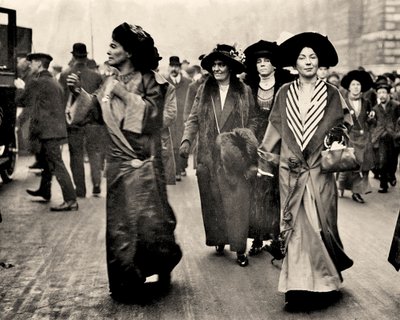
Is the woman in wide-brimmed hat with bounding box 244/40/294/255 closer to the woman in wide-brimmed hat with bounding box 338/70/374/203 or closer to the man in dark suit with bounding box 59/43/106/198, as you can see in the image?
the woman in wide-brimmed hat with bounding box 338/70/374/203

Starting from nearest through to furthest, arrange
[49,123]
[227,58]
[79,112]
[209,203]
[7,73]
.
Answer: [79,112] → [227,58] → [209,203] → [49,123] → [7,73]

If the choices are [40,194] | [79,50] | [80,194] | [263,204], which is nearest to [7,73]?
[79,50]

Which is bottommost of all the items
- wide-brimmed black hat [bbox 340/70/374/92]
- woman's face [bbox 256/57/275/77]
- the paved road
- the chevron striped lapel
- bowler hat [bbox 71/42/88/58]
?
the paved road

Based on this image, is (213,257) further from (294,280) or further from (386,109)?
(386,109)

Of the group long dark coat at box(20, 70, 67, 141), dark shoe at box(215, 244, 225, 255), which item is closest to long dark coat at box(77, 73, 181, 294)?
dark shoe at box(215, 244, 225, 255)

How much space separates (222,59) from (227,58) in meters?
0.06

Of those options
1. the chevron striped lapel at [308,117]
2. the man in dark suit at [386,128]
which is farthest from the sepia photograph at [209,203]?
the man in dark suit at [386,128]

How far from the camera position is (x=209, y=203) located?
24.4 ft

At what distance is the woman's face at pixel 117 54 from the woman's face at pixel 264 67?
6.76 feet

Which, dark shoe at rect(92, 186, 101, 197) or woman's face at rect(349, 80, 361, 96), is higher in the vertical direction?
woman's face at rect(349, 80, 361, 96)

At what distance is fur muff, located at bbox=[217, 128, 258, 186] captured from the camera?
7.18 meters

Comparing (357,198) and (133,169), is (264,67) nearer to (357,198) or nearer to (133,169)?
(133,169)

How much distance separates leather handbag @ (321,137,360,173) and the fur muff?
1.55m

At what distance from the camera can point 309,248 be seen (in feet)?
18.6
